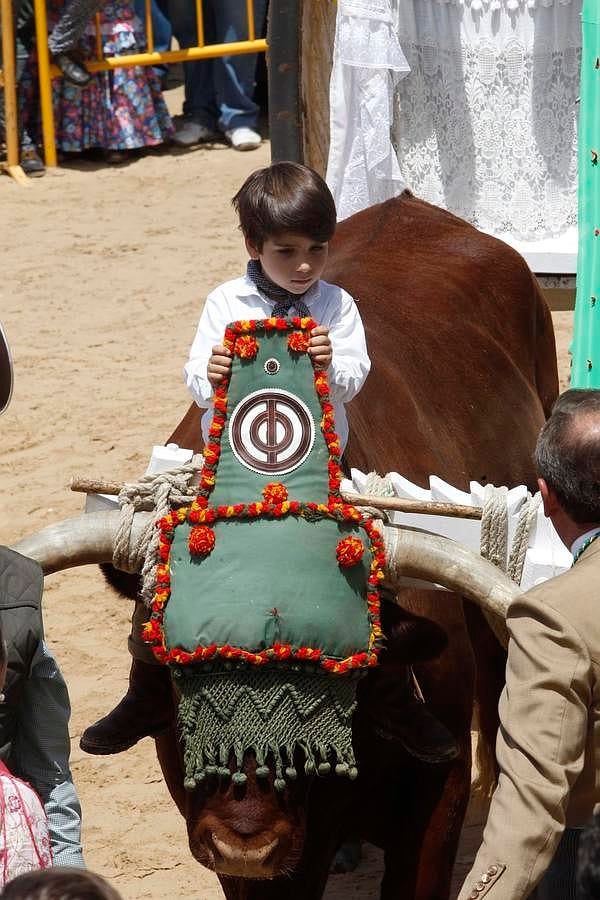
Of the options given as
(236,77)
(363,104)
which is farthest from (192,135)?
(363,104)

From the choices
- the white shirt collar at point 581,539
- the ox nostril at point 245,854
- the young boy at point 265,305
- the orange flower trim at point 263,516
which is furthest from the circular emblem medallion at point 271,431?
the ox nostril at point 245,854

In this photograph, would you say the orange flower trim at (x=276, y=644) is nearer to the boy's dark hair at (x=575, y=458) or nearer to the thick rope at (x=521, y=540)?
the thick rope at (x=521, y=540)

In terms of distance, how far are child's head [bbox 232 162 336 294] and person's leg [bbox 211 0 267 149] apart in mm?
8448

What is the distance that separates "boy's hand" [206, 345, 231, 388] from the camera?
336 cm

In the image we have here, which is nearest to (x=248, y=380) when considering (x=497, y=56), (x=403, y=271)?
(x=403, y=271)

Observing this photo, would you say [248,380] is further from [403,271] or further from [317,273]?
[403,271]

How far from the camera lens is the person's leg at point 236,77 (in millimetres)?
11805

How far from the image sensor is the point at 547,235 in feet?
23.2

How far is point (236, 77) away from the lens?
12.0m

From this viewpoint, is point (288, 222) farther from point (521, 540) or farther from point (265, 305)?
point (521, 540)

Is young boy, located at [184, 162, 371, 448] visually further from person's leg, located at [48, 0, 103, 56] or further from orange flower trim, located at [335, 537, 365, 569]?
person's leg, located at [48, 0, 103, 56]

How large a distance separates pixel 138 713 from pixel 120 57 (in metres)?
8.66

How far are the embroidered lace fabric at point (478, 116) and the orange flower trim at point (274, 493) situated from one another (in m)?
3.47

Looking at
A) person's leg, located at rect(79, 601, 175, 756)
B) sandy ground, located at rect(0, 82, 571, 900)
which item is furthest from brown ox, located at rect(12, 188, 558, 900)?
sandy ground, located at rect(0, 82, 571, 900)
